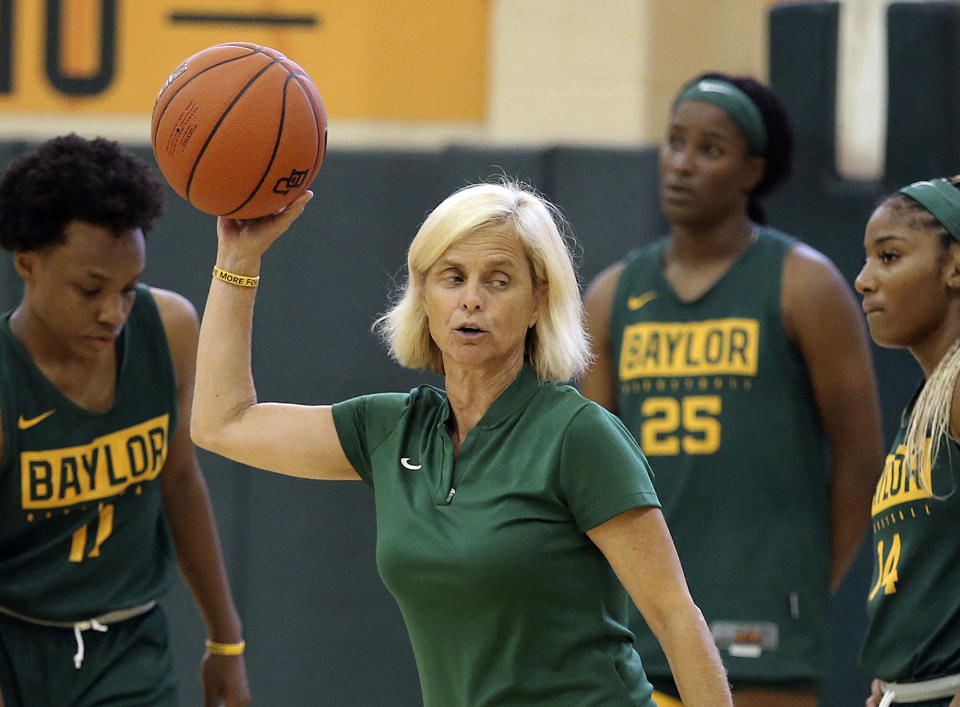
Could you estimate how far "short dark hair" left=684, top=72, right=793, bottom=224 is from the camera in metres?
4.36

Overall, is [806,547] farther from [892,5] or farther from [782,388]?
[892,5]

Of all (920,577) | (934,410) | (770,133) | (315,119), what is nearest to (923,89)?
(770,133)

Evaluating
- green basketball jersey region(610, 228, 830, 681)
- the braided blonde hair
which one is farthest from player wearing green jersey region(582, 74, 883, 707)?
the braided blonde hair

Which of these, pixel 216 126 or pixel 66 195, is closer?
pixel 216 126

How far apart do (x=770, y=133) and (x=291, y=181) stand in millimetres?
2016

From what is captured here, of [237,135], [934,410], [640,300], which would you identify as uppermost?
[237,135]

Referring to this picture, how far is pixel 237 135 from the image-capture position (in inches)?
111

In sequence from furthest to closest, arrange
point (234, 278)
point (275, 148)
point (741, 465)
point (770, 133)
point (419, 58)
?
point (419, 58) → point (770, 133) → point (741, 465) → point (275, 148) → point (234, 278)

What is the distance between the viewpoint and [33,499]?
3236mm

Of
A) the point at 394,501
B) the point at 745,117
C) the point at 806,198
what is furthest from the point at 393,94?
the point at 394,501

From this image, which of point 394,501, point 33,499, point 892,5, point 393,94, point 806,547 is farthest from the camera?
point 393,94

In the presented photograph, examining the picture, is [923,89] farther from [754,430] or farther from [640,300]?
[754,430]

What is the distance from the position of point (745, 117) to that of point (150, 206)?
181 cm

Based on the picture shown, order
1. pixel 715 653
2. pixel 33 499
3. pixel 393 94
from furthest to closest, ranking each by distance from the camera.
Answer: pixel 393 94 → pixel 33 499 → pixel 715 653
